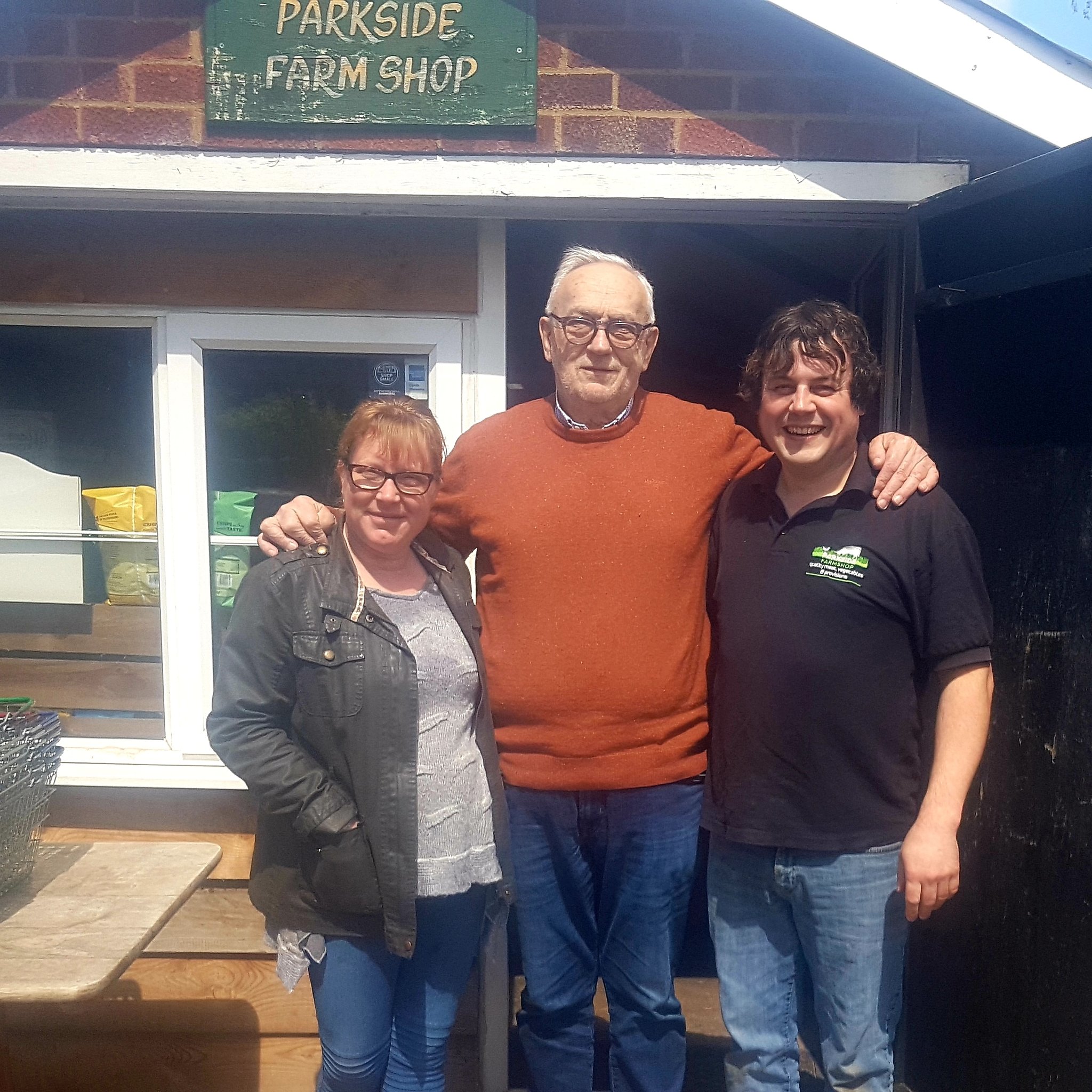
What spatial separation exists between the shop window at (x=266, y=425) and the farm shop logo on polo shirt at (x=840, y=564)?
1.19 metres

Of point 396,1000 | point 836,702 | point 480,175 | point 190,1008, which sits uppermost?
point 480,175

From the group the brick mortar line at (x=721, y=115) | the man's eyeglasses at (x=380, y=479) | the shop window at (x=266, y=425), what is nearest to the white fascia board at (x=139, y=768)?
the shop window at (x=266, y=425)

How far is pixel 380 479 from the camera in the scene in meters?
1.75

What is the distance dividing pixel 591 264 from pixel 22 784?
1606 mm

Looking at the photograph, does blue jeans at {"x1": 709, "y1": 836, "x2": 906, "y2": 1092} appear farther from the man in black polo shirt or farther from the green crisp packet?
the green crisp packet

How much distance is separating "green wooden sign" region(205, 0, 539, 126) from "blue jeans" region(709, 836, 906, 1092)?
1.76 m

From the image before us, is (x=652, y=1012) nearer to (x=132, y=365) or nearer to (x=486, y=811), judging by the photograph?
(x=486, y=811)

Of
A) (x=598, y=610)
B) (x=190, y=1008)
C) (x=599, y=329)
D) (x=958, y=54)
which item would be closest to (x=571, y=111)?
(x=599, y=329)

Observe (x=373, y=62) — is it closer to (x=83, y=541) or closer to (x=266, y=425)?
(x=266, y=425)

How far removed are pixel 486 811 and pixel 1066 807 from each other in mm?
1145

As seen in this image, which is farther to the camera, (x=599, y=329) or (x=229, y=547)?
(x=229, y=547)

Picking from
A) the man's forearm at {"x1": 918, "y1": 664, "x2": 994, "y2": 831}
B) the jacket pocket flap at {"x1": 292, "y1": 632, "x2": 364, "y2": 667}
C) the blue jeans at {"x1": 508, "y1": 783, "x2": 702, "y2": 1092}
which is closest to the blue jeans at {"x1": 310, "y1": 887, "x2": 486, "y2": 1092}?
the blue jeans at {"x1": 508, "y1": 783, "x2": 702, "y2": 1092}

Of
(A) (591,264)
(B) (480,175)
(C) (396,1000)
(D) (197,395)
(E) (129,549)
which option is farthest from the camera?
(E) (129,549)

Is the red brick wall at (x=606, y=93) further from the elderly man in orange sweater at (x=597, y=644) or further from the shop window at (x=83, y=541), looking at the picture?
the shop window at (x=83, y=541)
